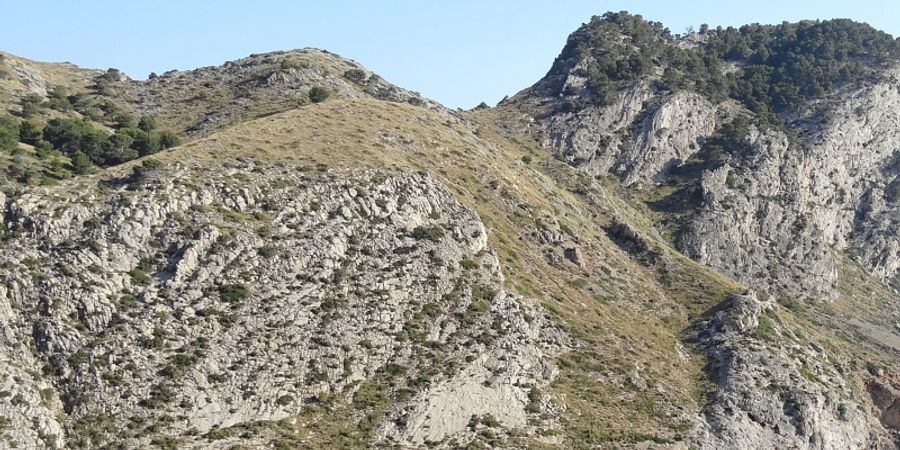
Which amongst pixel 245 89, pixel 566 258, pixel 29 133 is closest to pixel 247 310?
pixel 29 133

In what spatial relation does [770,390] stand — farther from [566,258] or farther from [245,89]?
[245,89]

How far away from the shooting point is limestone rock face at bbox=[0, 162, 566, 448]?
6512cm

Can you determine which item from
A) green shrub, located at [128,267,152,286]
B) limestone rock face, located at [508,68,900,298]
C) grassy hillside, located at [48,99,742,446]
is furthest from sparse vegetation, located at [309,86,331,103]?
green shrub, located at [128,267,152,286]

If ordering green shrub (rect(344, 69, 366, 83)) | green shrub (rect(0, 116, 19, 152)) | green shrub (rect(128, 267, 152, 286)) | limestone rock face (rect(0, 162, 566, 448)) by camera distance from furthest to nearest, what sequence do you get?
green shrub (rect(344, 69, 366, 83)) < green shrub (rect(0, 116, 19, 152)) < green shrub (rect(128, 267, 152, 286)) < limestone rock face (rect(0, 162, 566, 448))

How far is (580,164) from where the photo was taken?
168125 millimetres

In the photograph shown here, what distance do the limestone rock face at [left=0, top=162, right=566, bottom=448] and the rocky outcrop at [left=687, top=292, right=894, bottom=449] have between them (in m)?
19.3

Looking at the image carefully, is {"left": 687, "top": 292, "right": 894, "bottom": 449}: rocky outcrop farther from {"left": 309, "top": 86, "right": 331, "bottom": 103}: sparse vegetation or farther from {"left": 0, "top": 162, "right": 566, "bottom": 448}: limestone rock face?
{"left": 309, "top": 86, "right": 331, "bottom": 103}: sparse vegetation

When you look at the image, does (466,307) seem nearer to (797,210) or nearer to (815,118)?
(797,210)

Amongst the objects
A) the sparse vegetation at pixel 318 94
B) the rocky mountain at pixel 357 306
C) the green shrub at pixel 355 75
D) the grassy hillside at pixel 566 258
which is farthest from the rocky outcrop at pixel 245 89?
the grassy hillside at pixel 566 258

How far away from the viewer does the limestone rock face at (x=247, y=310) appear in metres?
65.1

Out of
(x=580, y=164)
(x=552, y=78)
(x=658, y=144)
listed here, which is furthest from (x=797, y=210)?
(x=552, y=78)

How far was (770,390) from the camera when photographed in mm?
89188

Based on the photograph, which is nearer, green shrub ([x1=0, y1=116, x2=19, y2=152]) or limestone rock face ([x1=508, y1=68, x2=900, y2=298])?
green shrub ([x1=0, y1=116, x2=19, y2=152])

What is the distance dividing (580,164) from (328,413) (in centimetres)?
10780
